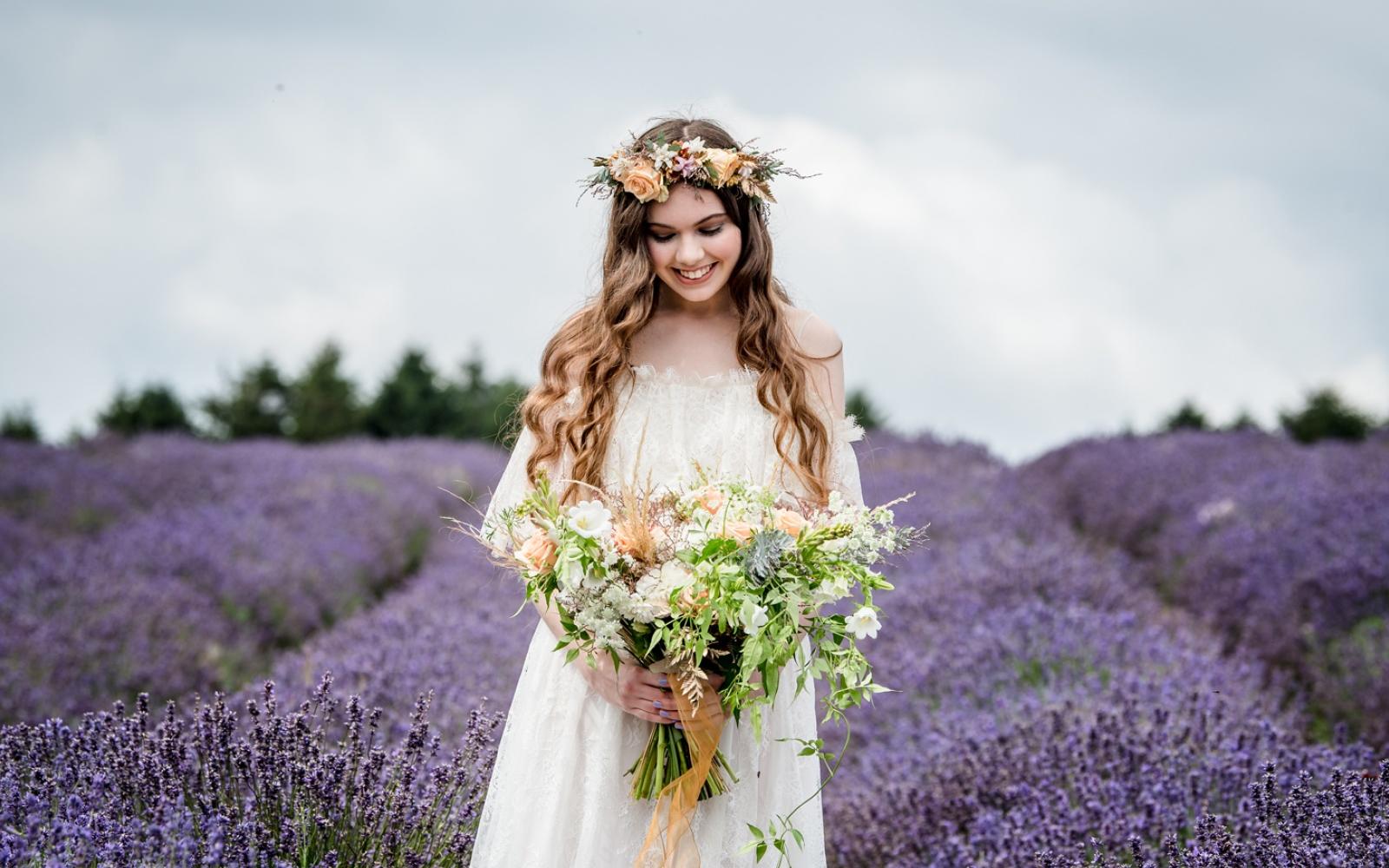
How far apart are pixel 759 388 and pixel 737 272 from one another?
0.32 meters

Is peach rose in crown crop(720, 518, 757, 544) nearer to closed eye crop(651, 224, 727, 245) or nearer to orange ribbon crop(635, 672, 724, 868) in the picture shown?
orange ribbon crop(635, 672, 724, 868)

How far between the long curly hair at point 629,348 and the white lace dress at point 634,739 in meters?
0.04

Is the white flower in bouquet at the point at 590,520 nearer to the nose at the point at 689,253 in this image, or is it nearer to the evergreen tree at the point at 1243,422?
the nose at the point at 689,253

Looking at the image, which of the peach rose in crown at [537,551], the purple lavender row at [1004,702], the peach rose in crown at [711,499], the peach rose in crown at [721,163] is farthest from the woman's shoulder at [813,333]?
the peach rose in crown at [537,551]

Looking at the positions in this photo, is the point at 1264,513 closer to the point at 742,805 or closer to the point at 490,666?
the point at 490,666

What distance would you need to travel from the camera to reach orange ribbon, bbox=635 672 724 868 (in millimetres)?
2086

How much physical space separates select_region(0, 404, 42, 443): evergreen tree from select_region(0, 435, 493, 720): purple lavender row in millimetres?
5046

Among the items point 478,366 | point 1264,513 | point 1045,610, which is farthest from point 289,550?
point 478,366

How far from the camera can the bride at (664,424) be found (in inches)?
91.6

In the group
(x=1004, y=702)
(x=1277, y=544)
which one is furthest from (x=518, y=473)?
(x=1277, y=544)

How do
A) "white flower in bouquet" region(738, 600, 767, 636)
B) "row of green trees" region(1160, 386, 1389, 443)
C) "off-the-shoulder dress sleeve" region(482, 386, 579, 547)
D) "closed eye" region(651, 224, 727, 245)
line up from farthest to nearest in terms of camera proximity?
"row of green trees" region(1160, 386, 1389, 443)
"closed eye" region(651, 224, 727, 245)
"off-the-shoulder dress sleeve" region(482, 386, 579, 547)
"white flower in bouquet" region(738, 600, 767, 636)

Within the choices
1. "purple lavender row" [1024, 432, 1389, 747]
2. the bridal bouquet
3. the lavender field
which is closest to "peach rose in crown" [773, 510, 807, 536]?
the bridal bouquet

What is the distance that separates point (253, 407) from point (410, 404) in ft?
8.36

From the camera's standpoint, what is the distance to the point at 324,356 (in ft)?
62.5
